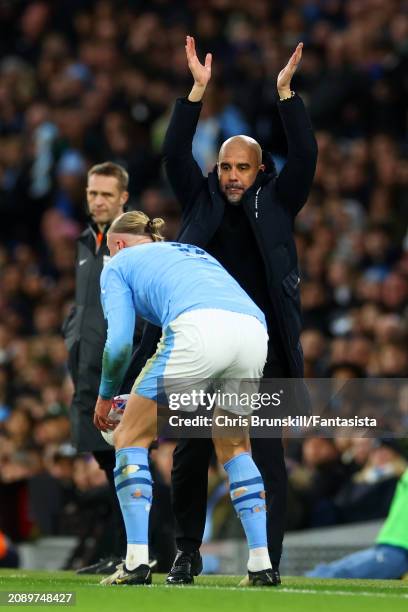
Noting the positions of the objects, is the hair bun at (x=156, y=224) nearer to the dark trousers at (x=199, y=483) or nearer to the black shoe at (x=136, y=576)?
the dark trousers at (x=199, y=483)

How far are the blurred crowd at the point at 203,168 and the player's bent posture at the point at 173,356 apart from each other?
3.53 m

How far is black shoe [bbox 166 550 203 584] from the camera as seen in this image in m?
6.89

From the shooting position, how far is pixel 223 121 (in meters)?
14.8

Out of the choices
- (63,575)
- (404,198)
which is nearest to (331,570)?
(63,575)

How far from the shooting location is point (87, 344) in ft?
26.9

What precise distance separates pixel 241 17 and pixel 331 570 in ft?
28.2

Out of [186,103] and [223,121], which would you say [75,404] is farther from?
[223,121]

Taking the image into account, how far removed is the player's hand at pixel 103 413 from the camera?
260 inches

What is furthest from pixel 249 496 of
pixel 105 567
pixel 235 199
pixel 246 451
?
pixel 105 567

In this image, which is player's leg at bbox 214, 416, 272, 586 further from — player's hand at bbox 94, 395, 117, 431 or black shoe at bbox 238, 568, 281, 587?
player's hand at bbox 94, 395, 117, 431

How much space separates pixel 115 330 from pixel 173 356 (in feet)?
0.90

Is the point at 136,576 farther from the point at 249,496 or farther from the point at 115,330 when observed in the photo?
the point at 115,330

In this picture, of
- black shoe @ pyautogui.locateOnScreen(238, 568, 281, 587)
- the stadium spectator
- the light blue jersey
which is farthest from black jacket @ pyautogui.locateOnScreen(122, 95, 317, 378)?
the stadium spectator

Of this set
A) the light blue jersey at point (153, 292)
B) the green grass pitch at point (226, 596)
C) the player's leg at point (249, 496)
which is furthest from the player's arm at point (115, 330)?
the green grass pitch at point (226, 596)
